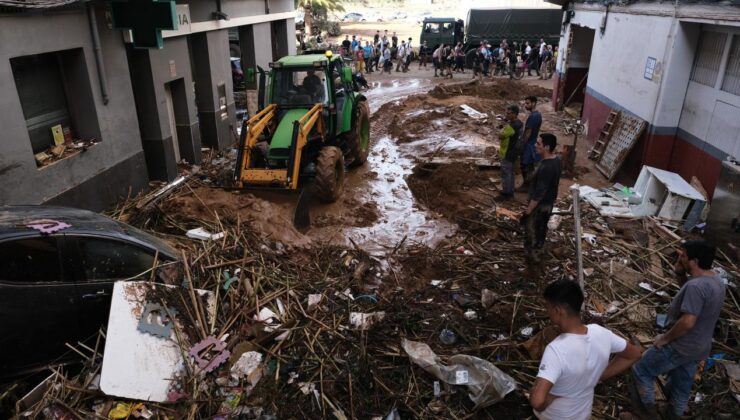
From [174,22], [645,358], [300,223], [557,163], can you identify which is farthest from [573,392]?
[174,22]

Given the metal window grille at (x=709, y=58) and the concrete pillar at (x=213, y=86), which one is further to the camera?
the concrete pillar at (x=213, y=86)

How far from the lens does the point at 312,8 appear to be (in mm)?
34156

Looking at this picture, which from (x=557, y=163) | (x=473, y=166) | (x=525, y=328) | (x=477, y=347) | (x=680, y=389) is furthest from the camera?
(x=473, y=166)

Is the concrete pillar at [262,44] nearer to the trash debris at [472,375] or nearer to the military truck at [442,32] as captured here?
the trash debris at [472,375]

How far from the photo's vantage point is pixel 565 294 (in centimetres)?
286

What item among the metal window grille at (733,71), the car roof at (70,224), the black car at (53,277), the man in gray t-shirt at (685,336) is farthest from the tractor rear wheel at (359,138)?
the man in gray t-shirt at (685,336)

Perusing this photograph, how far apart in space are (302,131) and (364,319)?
165 inches

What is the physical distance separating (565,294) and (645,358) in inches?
76.9

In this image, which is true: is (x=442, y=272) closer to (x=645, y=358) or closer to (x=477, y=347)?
(x=477, y=347)

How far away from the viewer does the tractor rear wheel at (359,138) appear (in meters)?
10.9

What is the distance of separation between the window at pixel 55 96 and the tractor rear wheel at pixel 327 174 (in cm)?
368

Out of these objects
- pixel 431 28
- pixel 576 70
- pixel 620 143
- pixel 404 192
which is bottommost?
pixel 404 192

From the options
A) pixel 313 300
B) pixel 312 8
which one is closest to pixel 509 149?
pixel 313 300

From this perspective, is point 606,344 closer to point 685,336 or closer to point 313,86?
point 685,336
